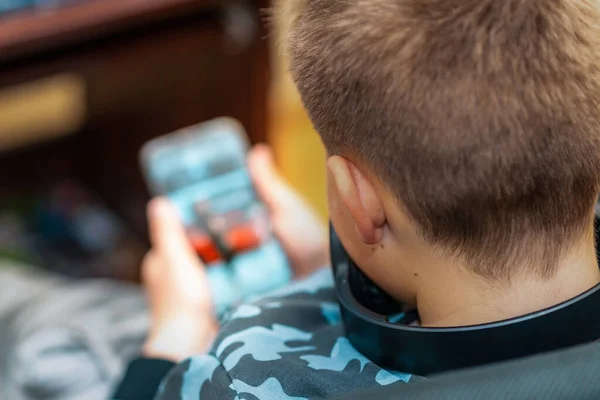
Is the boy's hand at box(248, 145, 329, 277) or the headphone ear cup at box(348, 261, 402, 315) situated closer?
the headphone ear cup at box(348, 261, 402, 315)

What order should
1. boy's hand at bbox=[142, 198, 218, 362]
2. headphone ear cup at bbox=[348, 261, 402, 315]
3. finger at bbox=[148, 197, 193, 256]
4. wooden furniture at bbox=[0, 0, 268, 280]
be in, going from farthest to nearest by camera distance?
wooden furniture at bbox=[0, 0, 268, 280] → finger at bbox=[148, 197, 193, 256] → boy's hand at bbox=[142, 198, 218, 362] → headphone ear cup at bbox=[348, 261, 402, 315]

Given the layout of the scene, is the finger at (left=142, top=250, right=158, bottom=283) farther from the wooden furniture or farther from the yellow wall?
the yellow wall

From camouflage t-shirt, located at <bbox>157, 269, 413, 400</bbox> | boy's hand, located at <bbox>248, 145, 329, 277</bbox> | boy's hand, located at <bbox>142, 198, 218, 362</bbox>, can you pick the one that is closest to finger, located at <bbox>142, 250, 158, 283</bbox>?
boy's hand, located at <bbox>142, 198, 218, 362</bbox>

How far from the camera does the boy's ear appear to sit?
50 cm

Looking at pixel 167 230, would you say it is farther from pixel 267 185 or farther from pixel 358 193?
pixel 358 193

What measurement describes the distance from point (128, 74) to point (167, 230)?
41cm

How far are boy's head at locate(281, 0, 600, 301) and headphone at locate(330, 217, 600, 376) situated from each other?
0.03m

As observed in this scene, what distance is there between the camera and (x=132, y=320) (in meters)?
0.90

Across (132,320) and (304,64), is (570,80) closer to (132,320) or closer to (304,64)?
(304,64)

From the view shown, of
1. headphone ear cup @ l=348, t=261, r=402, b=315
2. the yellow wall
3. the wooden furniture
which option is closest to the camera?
headphone ear cup @ l=348, t=261, r=402, b=315

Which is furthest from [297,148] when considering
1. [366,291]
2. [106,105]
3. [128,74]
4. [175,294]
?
[366,291]

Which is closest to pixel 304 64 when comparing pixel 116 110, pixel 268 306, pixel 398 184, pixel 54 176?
pixel 398 184

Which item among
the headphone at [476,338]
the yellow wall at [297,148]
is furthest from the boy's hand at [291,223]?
the yellow wall at [297,148]

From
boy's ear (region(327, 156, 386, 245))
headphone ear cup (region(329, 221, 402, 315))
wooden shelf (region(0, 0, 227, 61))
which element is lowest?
headphone ear cup (region(329, 221, 402, 315))
